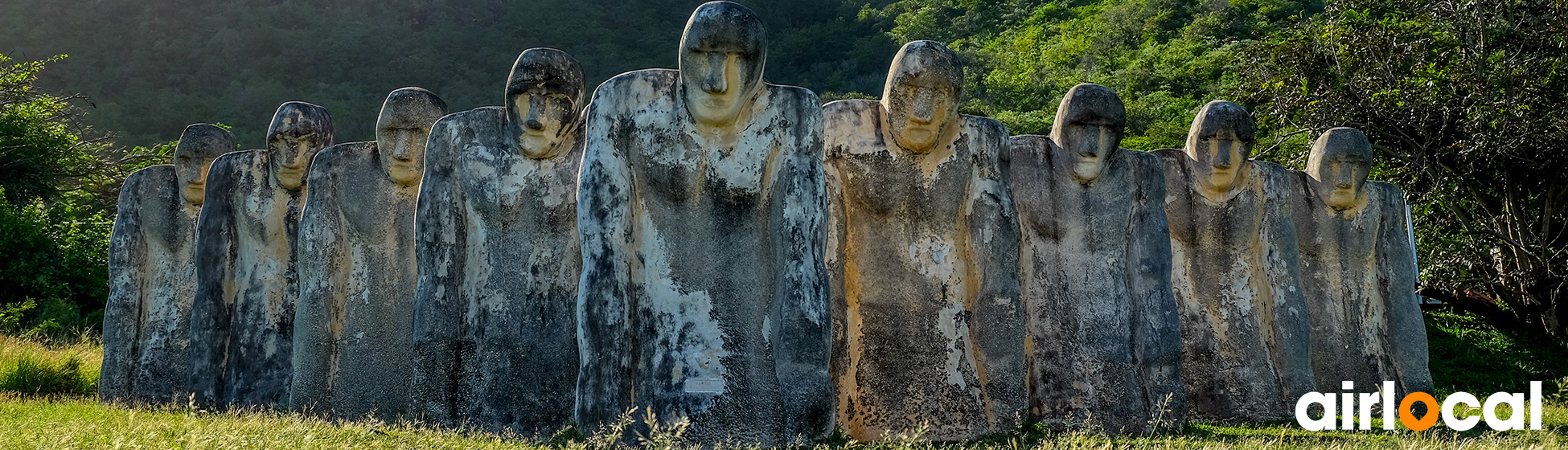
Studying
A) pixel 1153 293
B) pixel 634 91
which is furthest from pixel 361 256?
pixel 1153 293

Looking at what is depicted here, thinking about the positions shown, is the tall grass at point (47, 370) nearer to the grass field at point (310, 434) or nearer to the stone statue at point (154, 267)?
the grass field at point (310, 434)

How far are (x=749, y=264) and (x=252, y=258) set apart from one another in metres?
4.64

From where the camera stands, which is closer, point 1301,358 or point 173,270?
point 1301,358

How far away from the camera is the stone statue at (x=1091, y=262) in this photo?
7.98 metres

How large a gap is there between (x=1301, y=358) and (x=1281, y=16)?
2077 centimetres

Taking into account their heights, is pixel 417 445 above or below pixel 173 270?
below

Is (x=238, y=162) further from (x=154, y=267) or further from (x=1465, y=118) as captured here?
(x=1465, y=118)

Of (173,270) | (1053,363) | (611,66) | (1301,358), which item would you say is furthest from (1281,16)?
(173,270)

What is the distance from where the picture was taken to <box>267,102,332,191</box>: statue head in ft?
30.4

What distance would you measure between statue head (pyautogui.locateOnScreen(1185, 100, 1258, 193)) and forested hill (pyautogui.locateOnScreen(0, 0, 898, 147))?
20563 mm

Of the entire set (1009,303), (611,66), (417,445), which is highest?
(611,66)

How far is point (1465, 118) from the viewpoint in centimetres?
1280

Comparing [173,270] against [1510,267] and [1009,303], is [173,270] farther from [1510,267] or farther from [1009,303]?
[1510,267]

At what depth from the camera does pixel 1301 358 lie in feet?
30.4
